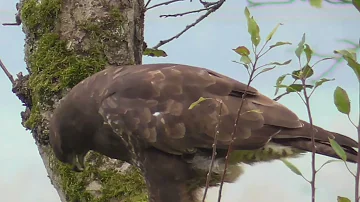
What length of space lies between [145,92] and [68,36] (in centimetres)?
55

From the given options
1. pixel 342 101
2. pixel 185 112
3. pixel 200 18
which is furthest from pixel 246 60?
pixel 200 18

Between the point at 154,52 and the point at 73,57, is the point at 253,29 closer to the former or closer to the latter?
the point at 73,57

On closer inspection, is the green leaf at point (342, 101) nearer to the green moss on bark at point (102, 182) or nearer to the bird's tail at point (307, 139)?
the bird's tail at point (307, 139)

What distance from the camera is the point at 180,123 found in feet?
7.02

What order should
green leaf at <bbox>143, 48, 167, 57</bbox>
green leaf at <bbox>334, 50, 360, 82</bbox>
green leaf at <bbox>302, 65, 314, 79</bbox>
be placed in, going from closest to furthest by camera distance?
green leaf at <bbox>334, 50, 360, 82</bbox>
green leaf at <bbox>302, 65, 314, 79</bbox>
green leaf at <bbox>143, 48, 167, 57</bbox>

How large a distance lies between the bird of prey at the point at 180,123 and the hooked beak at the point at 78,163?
18 cm

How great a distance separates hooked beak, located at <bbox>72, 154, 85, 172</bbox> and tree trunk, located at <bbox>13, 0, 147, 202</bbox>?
0.02 m

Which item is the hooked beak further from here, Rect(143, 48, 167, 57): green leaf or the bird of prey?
Rect(143, 48, 167, 57): green leaf

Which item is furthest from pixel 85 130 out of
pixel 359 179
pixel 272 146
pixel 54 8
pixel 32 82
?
pixel 359 179

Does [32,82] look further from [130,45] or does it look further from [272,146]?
[272,146]

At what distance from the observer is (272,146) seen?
217 cm

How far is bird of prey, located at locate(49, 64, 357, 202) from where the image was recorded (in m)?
2.14

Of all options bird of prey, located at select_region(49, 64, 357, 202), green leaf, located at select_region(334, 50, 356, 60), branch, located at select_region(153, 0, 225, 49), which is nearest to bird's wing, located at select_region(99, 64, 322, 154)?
bird of prey, located at select_region(49, 64, 357, 202)

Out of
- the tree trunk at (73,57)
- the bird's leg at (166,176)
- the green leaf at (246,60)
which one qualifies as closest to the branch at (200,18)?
the tree trunk at (73,57)
